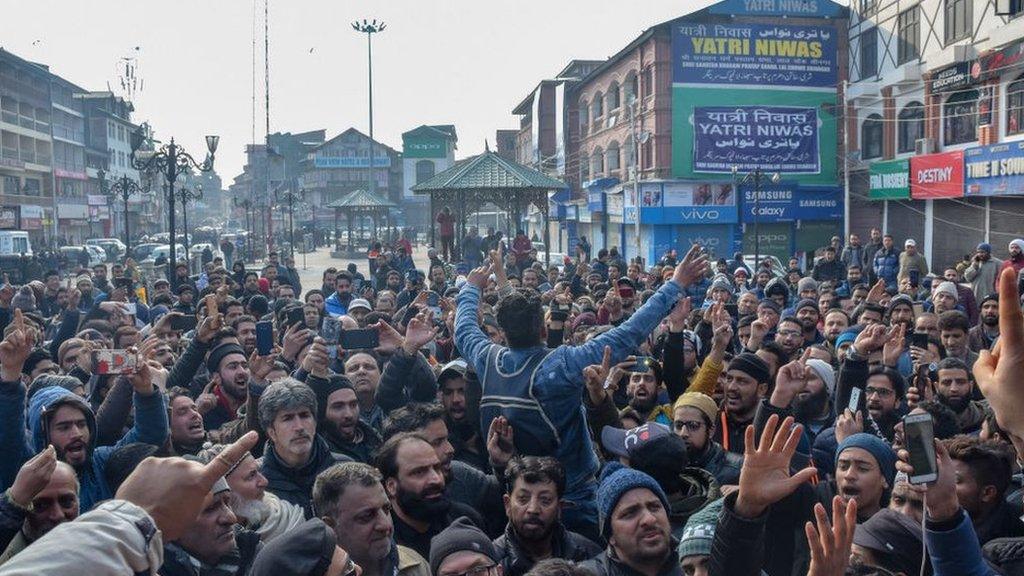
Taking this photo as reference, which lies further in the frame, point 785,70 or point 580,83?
point 580,83

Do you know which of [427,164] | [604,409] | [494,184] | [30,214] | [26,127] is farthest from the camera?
[427,164]

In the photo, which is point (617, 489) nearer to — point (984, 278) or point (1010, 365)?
point (1010, 365)

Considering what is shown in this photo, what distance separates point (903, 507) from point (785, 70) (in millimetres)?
30610

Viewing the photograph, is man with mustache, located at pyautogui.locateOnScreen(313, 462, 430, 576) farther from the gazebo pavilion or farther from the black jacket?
the gazebo pavilion

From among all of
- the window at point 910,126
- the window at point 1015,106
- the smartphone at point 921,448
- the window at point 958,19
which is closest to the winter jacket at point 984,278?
the window at point 1015,106

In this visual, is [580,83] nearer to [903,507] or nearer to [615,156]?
[615,156]

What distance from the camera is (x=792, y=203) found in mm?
32438

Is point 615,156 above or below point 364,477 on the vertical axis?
above

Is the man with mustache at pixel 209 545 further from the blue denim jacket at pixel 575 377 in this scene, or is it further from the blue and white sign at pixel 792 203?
the blue and white sign at pixel 792 203

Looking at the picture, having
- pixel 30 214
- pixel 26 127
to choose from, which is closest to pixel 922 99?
pixel 30 214

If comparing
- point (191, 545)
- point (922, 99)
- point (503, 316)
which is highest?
point (922, 99)

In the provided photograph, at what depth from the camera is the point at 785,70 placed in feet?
106

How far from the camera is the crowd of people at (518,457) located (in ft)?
9.70

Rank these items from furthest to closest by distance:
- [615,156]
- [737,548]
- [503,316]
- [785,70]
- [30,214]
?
1. [30,214]
2. [615,156]
3. [785,70]
4. [503,316]
5. [737,548]
